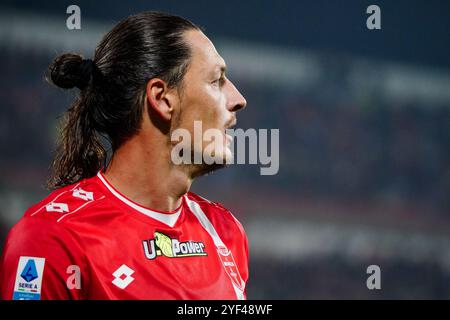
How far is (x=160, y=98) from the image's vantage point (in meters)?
1.80

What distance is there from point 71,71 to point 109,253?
586 millimetres

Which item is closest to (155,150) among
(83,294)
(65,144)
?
(65,144)

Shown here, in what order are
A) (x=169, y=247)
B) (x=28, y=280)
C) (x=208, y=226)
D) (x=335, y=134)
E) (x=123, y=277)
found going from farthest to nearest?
(x=335, y=134) → (x=208, y=226) → (x=169, y=247) → (x=123, y=277) → (x=28, y=280)

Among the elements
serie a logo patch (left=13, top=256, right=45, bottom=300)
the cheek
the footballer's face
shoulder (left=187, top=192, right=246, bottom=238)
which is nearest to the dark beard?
the footballer's face

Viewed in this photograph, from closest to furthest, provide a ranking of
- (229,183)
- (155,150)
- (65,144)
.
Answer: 1. (155,150)
2. (65,144)
3. (229,183)

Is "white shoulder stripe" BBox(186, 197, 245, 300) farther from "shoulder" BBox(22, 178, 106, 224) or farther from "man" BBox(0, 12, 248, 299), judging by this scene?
"shoulder" BBox(22, 178, 106, 224)

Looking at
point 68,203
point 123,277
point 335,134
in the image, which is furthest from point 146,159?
point 335,134

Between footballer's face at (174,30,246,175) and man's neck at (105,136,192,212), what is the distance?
0.08 meters

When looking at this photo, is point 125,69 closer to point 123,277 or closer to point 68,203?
point 68,203

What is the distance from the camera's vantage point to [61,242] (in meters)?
1.55

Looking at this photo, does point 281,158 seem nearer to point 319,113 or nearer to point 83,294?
point 319,113

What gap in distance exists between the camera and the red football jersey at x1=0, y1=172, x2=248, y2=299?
152 centimetres

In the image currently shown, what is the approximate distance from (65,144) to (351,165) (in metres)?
3.47

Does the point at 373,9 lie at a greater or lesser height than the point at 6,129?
greater
